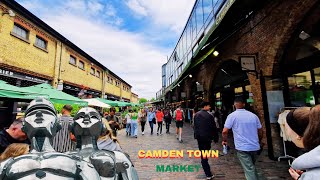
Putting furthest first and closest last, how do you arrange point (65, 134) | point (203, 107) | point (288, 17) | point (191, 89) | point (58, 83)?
point (191, 89)
point (58, 83)
point (288, 17)
point (203, 107)
point (65, 134)

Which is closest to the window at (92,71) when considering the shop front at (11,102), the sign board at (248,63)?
the shop front at (11,102)

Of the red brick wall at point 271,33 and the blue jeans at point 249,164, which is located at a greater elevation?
the red brick wall at point 271,33

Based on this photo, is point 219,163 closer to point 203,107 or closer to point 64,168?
point 203,107

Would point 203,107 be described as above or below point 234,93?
below

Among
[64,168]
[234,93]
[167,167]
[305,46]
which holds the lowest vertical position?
[167,167]

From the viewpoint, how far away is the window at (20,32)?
34.4 feet

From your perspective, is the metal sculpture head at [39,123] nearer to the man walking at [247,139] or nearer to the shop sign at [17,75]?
the man walking at [247,139]

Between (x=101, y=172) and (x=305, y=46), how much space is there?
7118 mm

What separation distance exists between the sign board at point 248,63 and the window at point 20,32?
1137 centimetres

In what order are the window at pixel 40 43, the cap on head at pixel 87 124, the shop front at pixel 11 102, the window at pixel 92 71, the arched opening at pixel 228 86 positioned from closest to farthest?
the cap on head at pixel 87 124, the shop front at pixel 11 102, the arched opening at pixel 228 86, the window at pixel 40 43, the window at pixel 92 71

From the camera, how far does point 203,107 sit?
17.9 feet

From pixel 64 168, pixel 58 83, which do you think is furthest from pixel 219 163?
pixel 58 83

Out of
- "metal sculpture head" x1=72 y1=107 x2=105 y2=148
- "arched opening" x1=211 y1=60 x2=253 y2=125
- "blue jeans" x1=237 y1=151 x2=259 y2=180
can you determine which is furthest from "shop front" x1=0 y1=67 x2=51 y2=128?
"arched opening" x1=211 y1=60 x2=253 y2=125

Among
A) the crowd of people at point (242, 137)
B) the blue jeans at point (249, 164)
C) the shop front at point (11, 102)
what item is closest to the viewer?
the crowd of people at point (242, 137)
